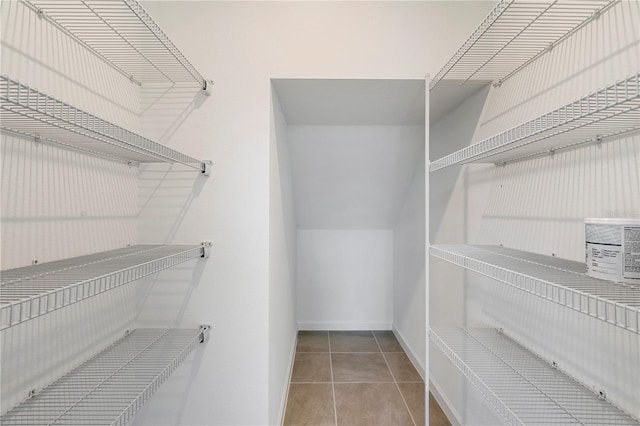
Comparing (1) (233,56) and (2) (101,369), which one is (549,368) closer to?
(2) (101,369)

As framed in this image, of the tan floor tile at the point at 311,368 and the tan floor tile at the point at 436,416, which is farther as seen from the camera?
the tan floor tile at the point at 311,368

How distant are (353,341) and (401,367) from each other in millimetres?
556

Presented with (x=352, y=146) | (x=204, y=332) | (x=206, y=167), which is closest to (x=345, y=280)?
(x=352, y=146)

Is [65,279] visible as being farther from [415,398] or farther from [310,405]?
[415,398]

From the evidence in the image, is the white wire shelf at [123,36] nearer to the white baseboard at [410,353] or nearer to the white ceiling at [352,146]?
the white ceiling at [352,146]

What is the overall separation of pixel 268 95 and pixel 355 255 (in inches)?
77.8

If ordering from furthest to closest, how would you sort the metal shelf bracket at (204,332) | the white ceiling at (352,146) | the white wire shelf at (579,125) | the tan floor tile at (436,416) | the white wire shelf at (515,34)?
the tan floor tile at (436,416) < the white ceiling at (352,146) < the metal shelf bracket at (204,332) < the white wire shelf at (515,34) < the white wire shelf at (579,125)

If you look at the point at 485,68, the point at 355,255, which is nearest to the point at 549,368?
the point at 485,68

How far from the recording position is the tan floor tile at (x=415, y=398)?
5.66ft

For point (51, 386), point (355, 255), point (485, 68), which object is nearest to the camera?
point (51, 386)

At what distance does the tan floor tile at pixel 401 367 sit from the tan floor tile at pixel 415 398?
70 millimetres

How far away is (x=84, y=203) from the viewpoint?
1.10m

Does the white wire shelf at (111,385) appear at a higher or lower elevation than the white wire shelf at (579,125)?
lower

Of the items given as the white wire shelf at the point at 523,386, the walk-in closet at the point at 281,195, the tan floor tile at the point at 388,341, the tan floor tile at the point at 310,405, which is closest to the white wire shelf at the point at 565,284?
the walk-in closet at the point at 281,195
